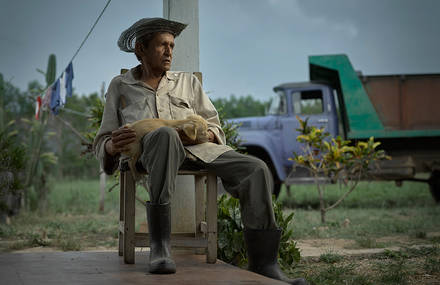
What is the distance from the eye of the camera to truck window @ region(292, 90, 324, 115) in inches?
323

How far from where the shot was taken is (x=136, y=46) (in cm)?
265

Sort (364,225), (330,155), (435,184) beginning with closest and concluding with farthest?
(364,225) → (330,155) → (435,184)

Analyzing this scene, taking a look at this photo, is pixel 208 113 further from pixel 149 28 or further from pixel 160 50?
pixel 149 28

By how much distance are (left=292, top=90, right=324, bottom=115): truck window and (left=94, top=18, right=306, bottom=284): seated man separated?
565 cm

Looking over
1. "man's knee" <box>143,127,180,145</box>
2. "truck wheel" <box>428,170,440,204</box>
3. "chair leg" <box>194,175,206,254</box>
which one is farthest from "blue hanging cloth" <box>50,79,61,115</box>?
"truck wheel" <box>428,170,440,204</box>

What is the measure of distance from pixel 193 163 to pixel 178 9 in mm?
1258

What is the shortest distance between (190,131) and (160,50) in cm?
49

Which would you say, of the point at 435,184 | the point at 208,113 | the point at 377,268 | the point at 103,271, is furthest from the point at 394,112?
the point at 103,271

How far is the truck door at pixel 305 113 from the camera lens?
26.4ft

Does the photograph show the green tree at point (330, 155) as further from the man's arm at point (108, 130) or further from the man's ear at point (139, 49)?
the man's arm at point (108, 130)

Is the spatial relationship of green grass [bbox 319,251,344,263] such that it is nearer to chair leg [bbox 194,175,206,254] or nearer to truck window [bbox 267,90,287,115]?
chair leg [bbox 194,175,206,254]

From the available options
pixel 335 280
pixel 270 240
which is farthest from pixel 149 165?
pixel 335 280

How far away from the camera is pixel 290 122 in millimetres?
8180

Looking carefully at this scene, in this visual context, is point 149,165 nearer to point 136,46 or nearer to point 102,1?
point 136,46
